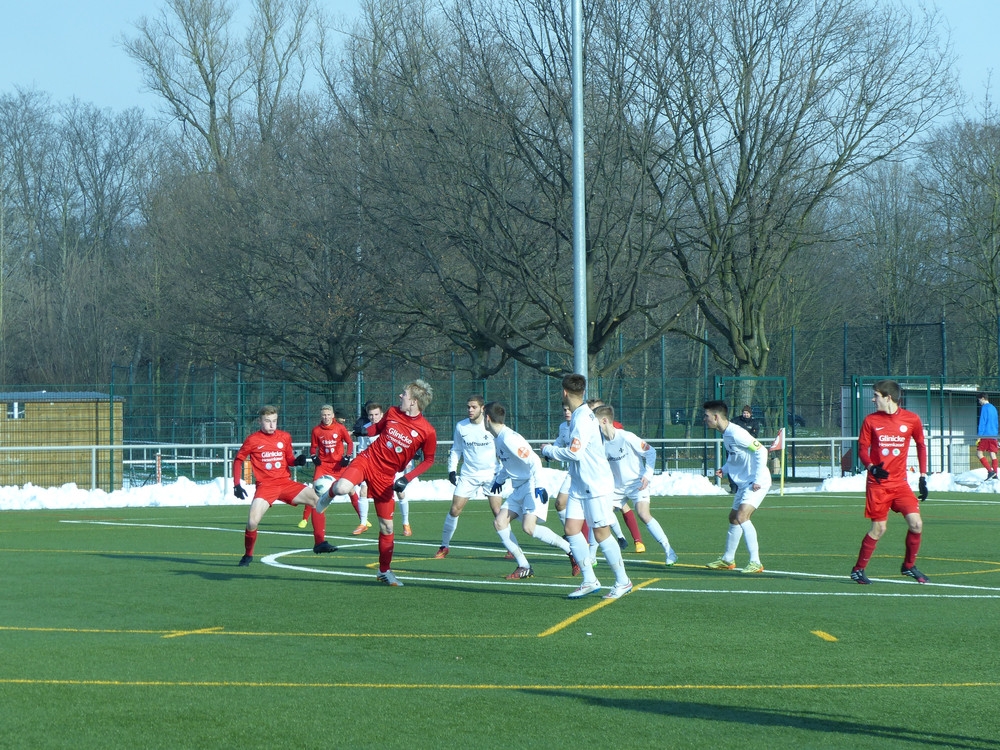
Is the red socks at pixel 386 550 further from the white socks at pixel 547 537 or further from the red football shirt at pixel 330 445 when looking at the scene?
the red football shirt at pixel 330 445

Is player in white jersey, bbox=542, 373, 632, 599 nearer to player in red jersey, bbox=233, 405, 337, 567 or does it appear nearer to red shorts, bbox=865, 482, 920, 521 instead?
red shorts, bbox=865, 482, 920, 521

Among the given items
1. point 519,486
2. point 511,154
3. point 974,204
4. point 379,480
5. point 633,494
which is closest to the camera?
point 379,480

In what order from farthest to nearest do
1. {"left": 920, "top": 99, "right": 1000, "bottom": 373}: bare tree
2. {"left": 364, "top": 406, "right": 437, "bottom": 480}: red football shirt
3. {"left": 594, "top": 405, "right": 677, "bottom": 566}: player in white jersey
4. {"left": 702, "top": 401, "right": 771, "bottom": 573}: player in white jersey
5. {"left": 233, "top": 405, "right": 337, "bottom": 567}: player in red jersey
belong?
{"left": 920, "top": 99, "right": 1000, "bottom": 373}: bare tree → {"left": 594, "top": 405, "right": 677, "bottom": 566}: player in white jersey → {"left": 233, "top": 405, "right": 337, "bottom": 567}: player in red jersey → {"left": 702, "top": 401, "right": 771, "bottom": 573}: player in white jersey → {"left": 364, "top": 406, "right": 437, "bottom": 480}: red football shirt

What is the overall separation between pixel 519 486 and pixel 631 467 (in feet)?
6.05

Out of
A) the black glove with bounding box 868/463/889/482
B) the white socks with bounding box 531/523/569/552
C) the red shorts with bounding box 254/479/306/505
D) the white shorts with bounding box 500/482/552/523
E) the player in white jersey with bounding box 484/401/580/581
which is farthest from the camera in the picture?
the red shorts with bounding box 254/479/306/505

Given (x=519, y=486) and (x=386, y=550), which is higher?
(x=519, y=486)

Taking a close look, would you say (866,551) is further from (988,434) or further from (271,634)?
(988,434)

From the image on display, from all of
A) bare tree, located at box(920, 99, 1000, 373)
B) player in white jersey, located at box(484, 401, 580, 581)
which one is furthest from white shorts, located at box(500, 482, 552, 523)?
bare tree, located at box(920, 99, 1000, 373)

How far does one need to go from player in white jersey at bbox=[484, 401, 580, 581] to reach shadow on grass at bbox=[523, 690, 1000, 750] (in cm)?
581

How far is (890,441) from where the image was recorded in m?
12.0

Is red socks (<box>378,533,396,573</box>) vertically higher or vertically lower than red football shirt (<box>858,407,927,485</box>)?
lower

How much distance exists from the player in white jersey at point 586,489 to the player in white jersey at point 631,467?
3.08 meters

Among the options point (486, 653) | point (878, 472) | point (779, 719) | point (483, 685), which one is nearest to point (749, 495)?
point (878, 472)

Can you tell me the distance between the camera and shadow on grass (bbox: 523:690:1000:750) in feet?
20.6
